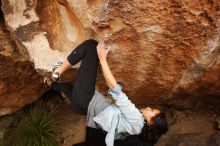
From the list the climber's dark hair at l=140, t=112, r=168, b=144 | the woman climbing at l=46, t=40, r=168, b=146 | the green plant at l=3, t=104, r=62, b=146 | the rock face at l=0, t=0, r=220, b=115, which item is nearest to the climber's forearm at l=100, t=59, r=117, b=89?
the woman climbing at l=46, t=40, r=168, b=146

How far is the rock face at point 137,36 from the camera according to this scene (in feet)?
12.9

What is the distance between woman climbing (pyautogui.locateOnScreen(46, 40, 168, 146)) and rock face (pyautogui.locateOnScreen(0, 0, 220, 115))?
27 cm

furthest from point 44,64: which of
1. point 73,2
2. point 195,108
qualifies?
point 195,108

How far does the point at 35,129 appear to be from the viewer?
5.72 m

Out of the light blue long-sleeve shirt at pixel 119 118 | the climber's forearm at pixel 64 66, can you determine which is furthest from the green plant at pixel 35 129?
the light blue long-sleeve shirt at pixel 119 118

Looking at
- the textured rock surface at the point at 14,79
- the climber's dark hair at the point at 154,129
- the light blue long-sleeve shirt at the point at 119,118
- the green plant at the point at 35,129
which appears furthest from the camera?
the green plant at the point at 35,129

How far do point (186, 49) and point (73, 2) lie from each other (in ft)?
4.11

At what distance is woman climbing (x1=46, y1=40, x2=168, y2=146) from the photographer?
364 cm

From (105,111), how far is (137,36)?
848 mm

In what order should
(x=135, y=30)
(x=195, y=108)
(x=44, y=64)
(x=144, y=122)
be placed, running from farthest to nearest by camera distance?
(x=195, y=108)
(x=44, y=64)
(x=135, y=30)
(x=144, y=122)

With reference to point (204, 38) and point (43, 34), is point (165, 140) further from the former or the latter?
point (43, 34)

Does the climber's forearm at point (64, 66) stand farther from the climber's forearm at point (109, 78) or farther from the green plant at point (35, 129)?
the green plant at point (35, 129)

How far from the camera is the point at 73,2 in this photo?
4.09 m

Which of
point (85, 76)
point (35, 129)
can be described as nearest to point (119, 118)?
point (85, 76)
